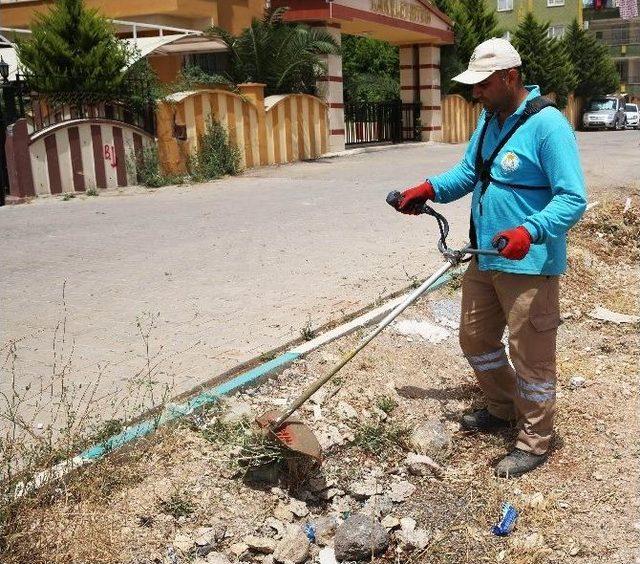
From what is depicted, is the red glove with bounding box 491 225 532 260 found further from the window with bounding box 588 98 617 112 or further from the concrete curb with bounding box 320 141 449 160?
the window with bounding box 588 98 617 112

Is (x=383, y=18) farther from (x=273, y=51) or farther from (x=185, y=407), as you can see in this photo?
(x=185, y=407)

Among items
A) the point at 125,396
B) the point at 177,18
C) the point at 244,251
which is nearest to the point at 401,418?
the point at 125,396

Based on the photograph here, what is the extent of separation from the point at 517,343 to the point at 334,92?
17029 millimetres

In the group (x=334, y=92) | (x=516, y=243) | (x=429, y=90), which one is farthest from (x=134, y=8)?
(x=516, y=243)

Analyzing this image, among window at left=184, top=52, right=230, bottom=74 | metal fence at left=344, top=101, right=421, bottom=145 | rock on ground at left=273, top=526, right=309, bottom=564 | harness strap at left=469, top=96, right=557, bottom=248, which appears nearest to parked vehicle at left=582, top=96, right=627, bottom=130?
metal fence at left=344, top=101, right=421, bottom=145

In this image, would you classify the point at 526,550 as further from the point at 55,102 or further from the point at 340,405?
the point at 55,102

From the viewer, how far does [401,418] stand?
4.22 metres

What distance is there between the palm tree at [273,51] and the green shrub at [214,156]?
246cm

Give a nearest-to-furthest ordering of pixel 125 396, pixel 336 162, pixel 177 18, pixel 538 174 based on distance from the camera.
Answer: pixel 538 174 → pixel 125 396 → pixel 336 162 → pixel 177 18

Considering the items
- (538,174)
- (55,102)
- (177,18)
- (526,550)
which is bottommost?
(526,550)

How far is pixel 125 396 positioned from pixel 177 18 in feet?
58.3

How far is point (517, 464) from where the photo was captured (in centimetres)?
371

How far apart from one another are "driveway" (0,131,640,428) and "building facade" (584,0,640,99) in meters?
54.3

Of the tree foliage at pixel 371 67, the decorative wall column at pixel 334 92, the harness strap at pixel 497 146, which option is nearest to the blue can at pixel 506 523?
the harness strap at pixel 497 146
